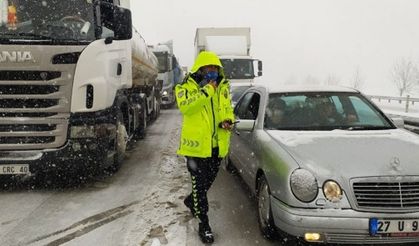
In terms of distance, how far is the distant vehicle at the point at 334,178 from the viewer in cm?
357

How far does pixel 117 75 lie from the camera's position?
6.81 m

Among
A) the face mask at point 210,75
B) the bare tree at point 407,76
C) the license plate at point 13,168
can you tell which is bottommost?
the bare tree at point 407,76

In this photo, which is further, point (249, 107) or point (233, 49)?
point (233, 49)

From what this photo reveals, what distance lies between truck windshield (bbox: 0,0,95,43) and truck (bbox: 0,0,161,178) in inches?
0.5

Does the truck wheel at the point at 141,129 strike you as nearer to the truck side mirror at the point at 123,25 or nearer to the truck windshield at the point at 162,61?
the truck side mirror at the point at 123,25

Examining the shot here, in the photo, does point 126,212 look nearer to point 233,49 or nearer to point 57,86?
point 57,86

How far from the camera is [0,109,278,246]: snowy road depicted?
4340mm

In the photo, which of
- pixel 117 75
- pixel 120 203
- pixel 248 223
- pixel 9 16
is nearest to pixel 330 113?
pixel 248 223

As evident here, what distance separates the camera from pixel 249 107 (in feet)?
20.0

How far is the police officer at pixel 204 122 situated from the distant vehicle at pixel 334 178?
1.73 ft

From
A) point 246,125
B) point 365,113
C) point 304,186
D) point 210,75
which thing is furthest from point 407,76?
point 304,186

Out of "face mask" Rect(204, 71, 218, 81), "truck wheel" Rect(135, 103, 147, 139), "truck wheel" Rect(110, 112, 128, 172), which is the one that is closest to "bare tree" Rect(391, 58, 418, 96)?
"truck wheel" Rect(135, 103, 147, 139)

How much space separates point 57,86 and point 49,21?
38.2 inches

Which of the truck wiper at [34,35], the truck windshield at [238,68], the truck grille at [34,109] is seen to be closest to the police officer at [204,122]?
the truck grille at [34,109]
